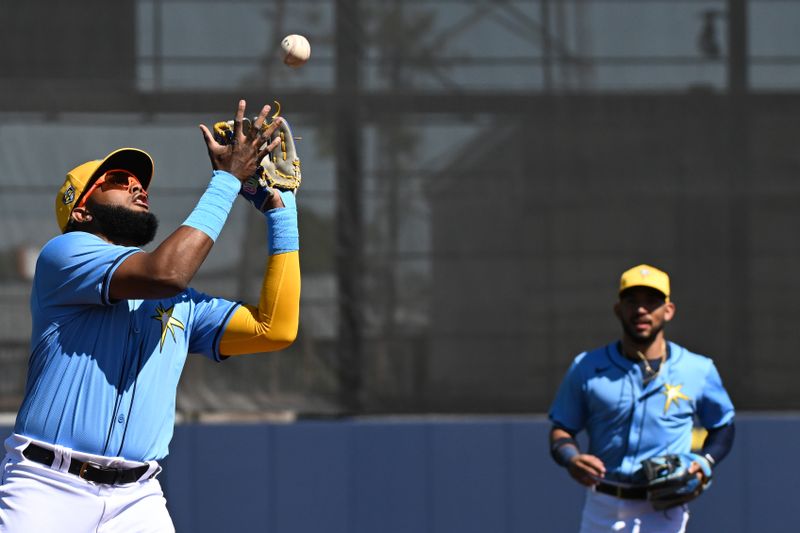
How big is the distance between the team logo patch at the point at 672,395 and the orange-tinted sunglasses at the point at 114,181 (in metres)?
2.39

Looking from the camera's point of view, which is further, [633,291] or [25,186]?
[25,186]

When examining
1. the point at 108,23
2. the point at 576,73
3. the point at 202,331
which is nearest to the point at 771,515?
the point at 576,73

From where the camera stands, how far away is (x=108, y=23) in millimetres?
6598

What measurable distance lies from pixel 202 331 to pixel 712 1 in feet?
13.8

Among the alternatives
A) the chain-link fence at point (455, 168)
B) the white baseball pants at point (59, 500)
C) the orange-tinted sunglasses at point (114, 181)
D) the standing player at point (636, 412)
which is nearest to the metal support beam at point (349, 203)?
the chain-link fence at point (455, 168)

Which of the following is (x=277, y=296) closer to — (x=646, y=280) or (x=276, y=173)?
(x=276, y=173)

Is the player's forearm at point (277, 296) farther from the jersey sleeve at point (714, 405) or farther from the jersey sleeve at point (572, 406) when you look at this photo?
the jersey sleeve at point (714, 405)

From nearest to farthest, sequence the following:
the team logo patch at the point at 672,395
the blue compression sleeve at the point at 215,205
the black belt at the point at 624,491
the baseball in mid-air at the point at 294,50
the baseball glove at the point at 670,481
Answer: the blue compression sleeve at the point at 215,205 < the baseball in mid-air at the point at 294,50 < the baseball glove at the point at 670,481 < the black belt at the point at 624,491 < the team logo patch at the point at 672,395

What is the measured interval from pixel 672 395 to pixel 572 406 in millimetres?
405

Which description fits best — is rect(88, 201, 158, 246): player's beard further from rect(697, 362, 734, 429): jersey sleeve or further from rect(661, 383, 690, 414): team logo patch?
rect(697, 362, 734, 429): jersey sleeve

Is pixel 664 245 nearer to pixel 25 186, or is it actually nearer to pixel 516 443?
pixel 516 443

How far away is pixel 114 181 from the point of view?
131 inches

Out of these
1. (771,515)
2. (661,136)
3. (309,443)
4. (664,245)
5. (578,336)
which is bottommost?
(771,515)

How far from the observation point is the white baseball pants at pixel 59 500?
3.08 metres
